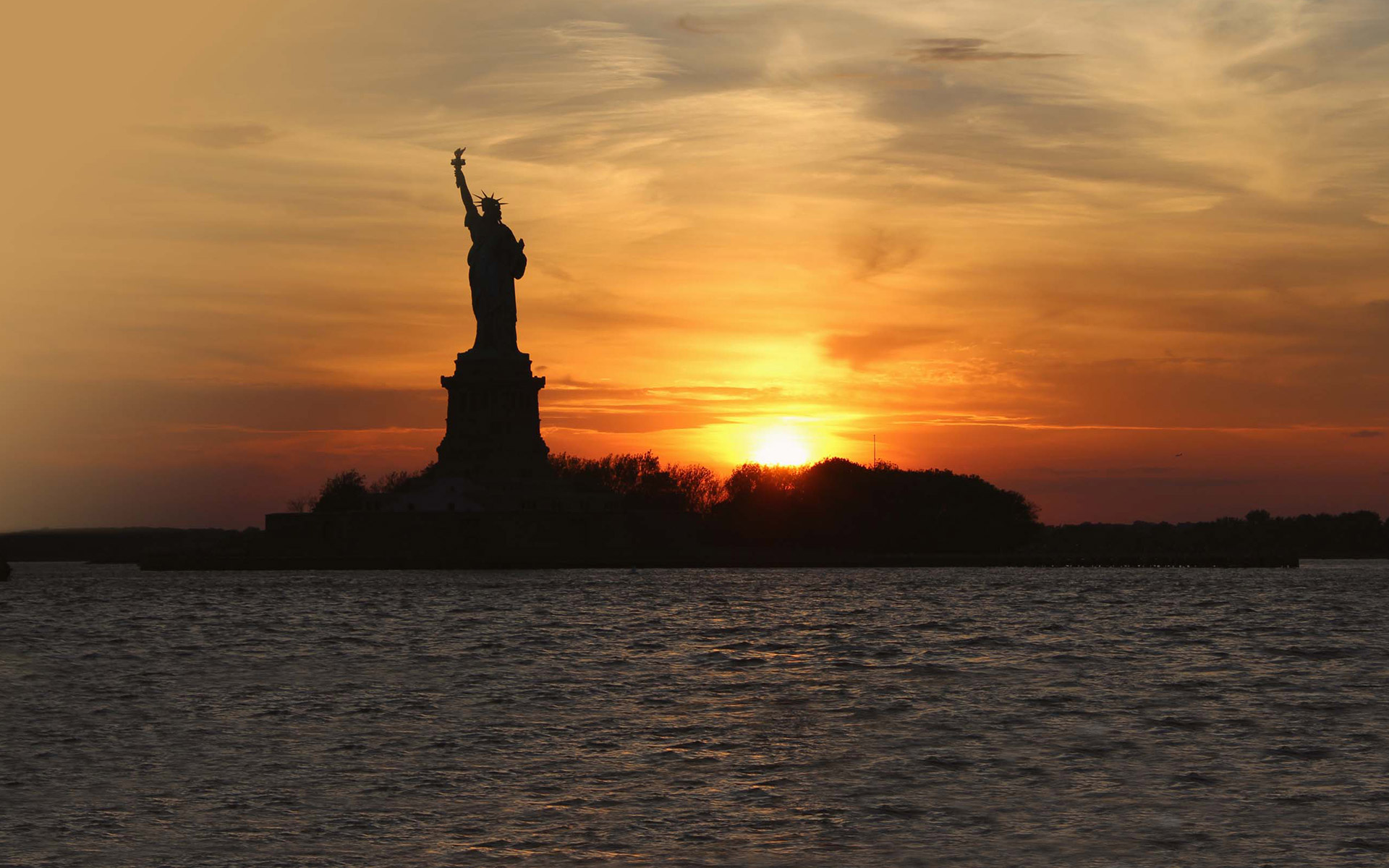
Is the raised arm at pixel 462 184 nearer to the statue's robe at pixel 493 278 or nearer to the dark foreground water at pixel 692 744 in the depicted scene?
the statue's robe at pixel 493 278

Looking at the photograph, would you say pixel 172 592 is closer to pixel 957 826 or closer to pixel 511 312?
pixel 511 312

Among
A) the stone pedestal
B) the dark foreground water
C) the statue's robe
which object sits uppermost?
the statue's robe

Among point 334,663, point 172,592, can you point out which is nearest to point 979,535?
point 172,592

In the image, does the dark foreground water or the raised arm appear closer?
the dark foreground water

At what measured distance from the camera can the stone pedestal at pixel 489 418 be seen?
101 metres

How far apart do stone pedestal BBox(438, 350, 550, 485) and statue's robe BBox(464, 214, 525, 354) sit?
1295 millimetres

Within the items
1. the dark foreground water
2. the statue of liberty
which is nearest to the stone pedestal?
the statue of liberty

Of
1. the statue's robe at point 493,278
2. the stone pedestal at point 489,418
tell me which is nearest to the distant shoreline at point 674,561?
the stone pedestal at point 489,418

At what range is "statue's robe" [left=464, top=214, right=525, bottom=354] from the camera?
101 m

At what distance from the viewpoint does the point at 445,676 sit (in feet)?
111

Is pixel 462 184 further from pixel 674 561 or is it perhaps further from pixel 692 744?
pixel 692 744

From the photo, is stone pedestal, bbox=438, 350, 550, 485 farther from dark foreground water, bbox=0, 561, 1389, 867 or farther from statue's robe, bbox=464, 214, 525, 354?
dark foreground water, bbox=0, 561, 1389, 867

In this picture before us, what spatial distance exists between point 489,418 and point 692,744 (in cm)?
7912

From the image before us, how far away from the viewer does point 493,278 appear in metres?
101
